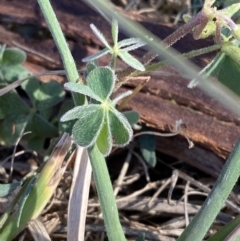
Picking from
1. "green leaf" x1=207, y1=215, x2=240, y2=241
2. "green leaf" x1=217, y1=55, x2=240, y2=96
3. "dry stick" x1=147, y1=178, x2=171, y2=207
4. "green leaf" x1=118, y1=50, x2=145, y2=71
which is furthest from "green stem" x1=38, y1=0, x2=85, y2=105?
"dry stick" x1=147, y1=178, x2=171, y2=207

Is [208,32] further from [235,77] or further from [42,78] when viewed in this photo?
[42,78]

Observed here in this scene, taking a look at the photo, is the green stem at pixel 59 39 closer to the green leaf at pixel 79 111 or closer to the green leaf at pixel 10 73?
the green leaf at pixel 79 111

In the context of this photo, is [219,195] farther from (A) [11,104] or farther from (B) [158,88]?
(A) [11,104]

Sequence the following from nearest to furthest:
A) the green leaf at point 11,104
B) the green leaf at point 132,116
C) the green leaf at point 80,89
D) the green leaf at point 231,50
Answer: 1. the green leaf at point 80,89
2. the green leaf at point 231,50
3. the green leaf at point 132,116
4. the green leaf at point 11,104

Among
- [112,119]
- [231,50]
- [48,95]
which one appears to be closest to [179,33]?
[231,50]

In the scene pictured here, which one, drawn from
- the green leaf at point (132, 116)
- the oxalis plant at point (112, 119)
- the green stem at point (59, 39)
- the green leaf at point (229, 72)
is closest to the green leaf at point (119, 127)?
the oxalis plant at point (112, 119)

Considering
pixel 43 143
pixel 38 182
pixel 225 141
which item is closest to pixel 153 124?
pixel 225 141
